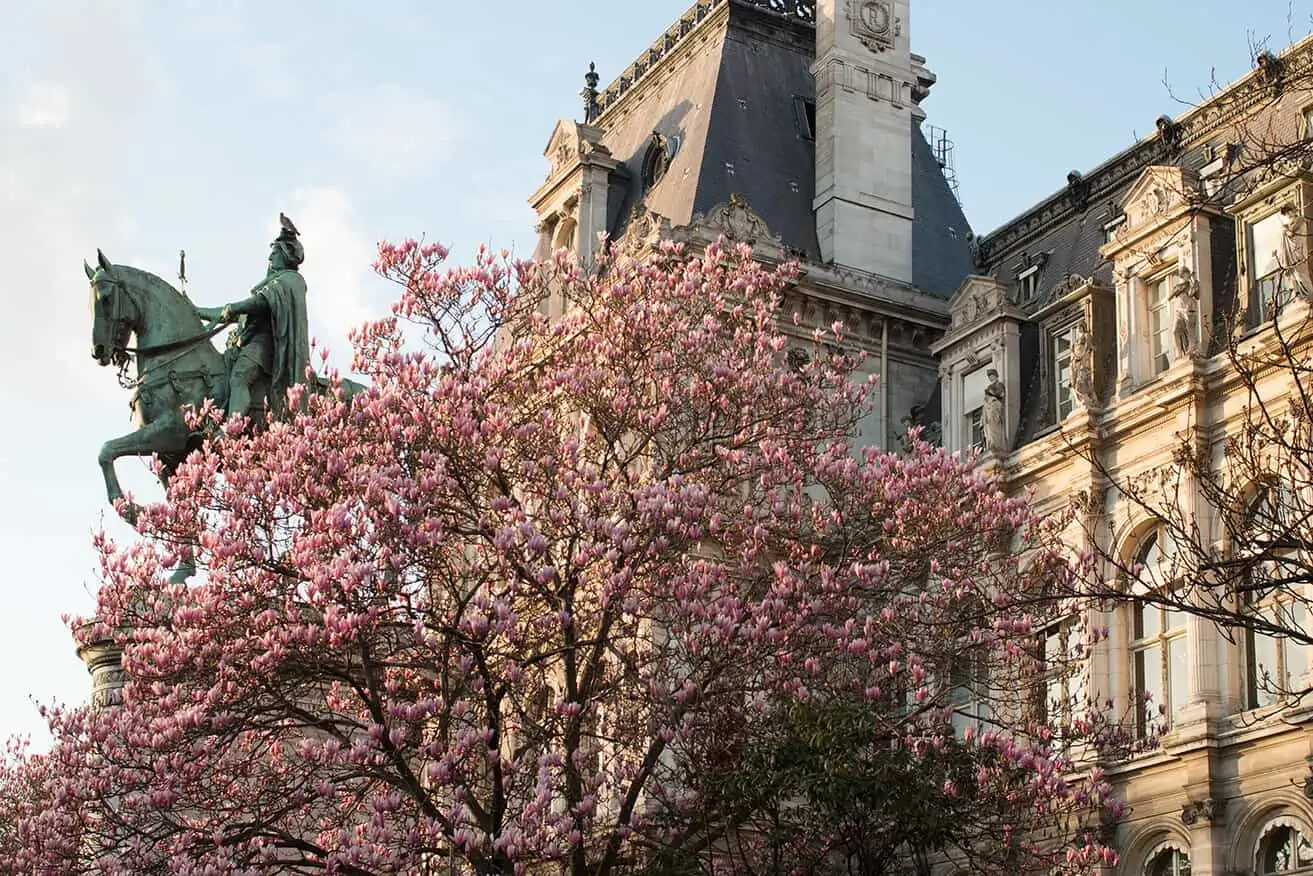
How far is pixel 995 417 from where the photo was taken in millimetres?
35812

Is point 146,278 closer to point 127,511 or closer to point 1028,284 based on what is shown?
point 127,511

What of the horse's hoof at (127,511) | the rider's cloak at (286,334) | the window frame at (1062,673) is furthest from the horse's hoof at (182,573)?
the window frame at (1062,673)

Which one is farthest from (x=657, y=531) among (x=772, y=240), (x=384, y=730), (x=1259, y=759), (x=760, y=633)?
(x=772, y=240)

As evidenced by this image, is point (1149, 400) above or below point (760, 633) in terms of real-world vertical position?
above

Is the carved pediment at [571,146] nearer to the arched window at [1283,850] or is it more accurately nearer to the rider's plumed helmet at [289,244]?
the rider's plumed helmet at [289,244]

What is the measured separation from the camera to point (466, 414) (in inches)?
928

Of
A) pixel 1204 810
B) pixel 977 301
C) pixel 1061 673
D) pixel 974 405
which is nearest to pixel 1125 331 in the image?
pixel 974 405

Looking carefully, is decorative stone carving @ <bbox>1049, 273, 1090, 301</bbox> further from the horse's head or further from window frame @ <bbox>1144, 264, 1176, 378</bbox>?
the horse's head

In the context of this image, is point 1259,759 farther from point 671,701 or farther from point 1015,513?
point 671,701

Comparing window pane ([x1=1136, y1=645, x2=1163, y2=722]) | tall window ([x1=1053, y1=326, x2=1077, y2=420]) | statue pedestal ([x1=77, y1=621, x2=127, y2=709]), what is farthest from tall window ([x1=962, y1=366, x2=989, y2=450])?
statue pedestal ([x1=77, y1=621, x2=127, y2=709])

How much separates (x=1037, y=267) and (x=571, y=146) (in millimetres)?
11538

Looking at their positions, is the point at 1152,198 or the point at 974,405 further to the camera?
the point at 974,405

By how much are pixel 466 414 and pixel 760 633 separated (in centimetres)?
445

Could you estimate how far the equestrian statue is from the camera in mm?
27859
